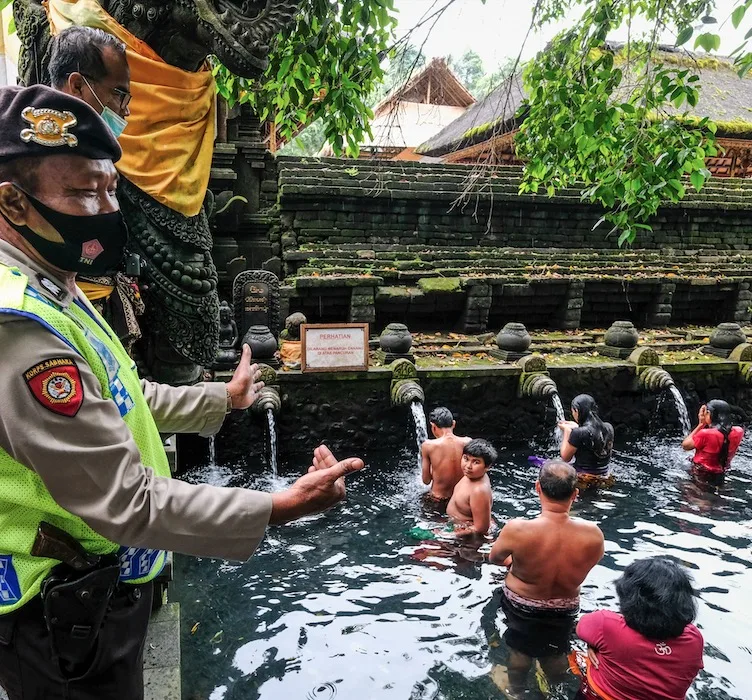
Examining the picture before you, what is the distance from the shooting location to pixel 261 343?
22.7 feet

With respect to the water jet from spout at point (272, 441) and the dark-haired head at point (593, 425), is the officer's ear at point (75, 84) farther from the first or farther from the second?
the dark-haired head at point (593, 425)

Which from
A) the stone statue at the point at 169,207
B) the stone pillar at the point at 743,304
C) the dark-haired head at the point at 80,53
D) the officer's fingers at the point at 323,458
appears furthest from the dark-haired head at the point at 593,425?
the stone pillar at the point at 743,304

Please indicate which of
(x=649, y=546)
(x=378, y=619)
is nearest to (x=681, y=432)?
(x=649, y=546)

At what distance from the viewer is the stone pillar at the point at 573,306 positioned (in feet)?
36.7

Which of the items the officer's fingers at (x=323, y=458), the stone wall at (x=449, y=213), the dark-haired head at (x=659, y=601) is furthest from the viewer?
the stone wall at (x=449, y=213)

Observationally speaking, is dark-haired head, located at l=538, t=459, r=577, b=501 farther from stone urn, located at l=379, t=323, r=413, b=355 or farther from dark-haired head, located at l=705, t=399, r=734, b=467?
stone urn, located at l=379, t=323, r=413, b=355

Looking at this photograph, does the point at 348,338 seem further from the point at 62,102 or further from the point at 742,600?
the point at 62,102

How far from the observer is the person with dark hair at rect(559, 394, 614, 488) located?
20.1 ft

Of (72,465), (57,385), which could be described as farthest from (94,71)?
(72,465)

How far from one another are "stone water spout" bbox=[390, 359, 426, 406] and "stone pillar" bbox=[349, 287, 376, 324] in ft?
7.79

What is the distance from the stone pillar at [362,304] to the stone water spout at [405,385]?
237 cm

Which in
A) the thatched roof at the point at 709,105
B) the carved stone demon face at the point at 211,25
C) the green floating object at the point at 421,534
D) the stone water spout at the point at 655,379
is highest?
the thatched roof at the point at 709,105

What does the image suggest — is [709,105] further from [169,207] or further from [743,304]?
[169,207]

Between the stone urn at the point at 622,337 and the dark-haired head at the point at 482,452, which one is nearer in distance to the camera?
the dark-haired head at the point at 482,452
